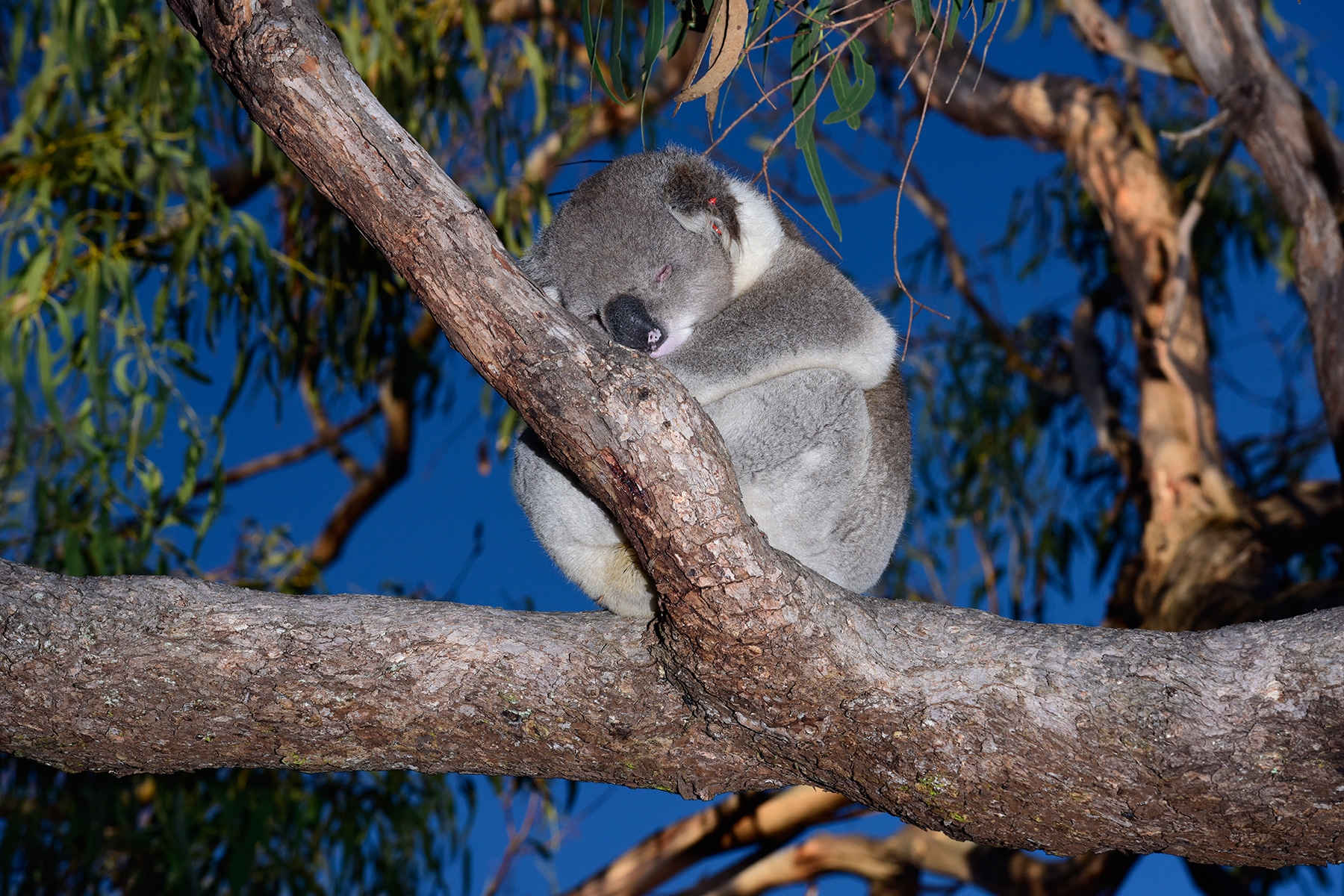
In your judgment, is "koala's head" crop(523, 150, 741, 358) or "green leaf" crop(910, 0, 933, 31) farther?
"koala's head" crop(523, 150, 741, 358)

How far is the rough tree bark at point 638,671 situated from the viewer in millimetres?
1386

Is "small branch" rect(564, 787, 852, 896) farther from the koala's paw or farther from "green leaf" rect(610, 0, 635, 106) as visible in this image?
"green leaf" rect(610, 0, 635, 106)

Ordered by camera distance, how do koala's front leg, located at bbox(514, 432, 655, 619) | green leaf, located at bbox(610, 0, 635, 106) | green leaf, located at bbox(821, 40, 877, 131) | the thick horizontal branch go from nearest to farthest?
the thick horizontal branch → green leaf, located at bbox(610, 0, 635, 106) → green leaf, located at bbox(821, 40, 877, 131) → koala's front leg, located at bbox(514, 432, 655, 619)

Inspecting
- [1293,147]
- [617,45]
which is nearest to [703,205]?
[617,45]

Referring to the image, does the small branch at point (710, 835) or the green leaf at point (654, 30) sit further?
the small branch at point (710, 835)

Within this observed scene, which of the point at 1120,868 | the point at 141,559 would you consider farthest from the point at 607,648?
the point at 1120,868

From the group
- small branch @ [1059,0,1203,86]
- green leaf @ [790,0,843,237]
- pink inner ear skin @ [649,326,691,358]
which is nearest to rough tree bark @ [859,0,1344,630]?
small branch @ [1059,0,1203,86]

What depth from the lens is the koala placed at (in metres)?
1.79

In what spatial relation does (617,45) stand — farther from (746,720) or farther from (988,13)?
(746,720)

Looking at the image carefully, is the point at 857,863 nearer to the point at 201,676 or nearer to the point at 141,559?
the point at 141,559

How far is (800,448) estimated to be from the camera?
1794mm

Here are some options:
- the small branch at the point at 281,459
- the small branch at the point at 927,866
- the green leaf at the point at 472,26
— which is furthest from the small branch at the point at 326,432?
the small branch at the point at 927,866

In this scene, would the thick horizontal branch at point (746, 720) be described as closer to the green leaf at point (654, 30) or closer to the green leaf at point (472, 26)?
the green leaf at point (654, 30)

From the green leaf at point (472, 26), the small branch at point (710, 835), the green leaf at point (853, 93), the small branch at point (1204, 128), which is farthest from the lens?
the small branch at point (710, 835)
